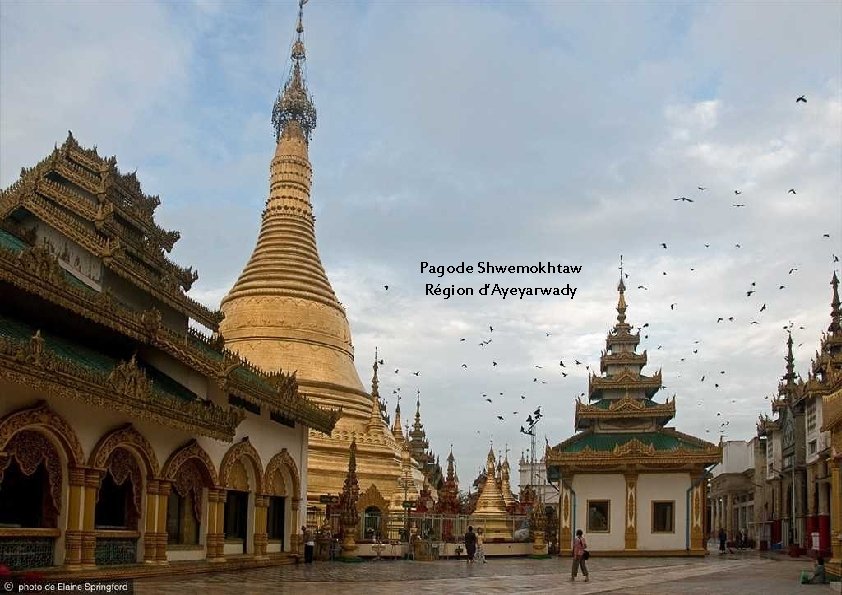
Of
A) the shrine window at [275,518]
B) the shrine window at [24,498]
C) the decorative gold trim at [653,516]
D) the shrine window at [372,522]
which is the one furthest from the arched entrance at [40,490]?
the decorative gold trim at [653,516]

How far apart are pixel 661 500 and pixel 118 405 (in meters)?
28.8

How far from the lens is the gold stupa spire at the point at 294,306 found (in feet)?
158

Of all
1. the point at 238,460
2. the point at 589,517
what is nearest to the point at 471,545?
the point at 589,517

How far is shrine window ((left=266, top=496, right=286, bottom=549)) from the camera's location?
3057cm

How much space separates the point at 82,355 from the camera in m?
20.6

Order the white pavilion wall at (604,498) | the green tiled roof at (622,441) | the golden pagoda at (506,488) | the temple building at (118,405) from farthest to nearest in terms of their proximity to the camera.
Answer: the golden pagoda at (506,488) < the green tiled roof at (622,441) < the white pavilion wall at (604,498) < the temple building at (118,405)

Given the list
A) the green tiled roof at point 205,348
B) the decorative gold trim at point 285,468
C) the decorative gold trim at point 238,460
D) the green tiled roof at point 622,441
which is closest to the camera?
the green tiled roof at point 205,348

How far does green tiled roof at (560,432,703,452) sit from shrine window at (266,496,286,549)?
53.6ft

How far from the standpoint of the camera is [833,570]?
2700 cm

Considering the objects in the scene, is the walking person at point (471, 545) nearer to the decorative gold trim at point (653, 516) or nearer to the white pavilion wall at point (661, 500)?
the white pavilion wall at point (661, 500)

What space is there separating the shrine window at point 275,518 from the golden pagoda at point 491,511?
12591 mm

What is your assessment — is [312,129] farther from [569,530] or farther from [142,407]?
[142,407]

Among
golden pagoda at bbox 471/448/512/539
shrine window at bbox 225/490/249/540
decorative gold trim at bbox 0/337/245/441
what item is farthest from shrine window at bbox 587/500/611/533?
decorative gold trim at bbox 0/337/245/441

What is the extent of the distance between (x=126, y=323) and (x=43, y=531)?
460cm
